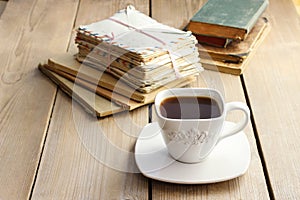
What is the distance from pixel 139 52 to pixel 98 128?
18 cm

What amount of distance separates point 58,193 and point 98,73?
357 mm

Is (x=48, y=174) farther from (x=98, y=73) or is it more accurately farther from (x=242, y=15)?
(x=242, y=15)

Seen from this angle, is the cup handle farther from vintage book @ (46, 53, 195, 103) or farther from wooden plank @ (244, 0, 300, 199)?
vintage book @ (46, 53, 195, 103)

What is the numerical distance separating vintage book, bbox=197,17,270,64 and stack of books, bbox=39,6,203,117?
0.07 meters

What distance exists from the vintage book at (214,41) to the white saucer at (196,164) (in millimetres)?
343

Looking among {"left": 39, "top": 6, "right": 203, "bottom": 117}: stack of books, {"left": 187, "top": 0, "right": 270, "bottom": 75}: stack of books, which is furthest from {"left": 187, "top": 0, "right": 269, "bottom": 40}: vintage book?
{"left": 39, "top": 6, "right": 203, "bottom": 117}: stack of books

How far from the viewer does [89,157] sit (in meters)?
0.93

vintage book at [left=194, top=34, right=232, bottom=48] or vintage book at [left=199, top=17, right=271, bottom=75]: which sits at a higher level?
vintage book at [left=194, top=34, right=232, bottom=48]

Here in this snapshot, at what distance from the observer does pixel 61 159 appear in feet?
3.02

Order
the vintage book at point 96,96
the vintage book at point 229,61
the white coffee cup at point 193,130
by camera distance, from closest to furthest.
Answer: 1. the white coffee cup at point 193,130
2. the vintage book at point 96,96
3. the vintage book at point 229,61

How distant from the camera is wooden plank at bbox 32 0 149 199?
85 cm

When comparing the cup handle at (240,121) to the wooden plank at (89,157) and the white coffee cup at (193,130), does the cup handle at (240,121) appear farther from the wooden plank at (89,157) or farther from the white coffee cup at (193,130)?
the wooden plank at (89,157)

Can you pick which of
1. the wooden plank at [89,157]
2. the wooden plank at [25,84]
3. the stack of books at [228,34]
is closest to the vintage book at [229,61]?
the stack of books at [228,34]

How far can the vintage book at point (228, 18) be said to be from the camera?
4.08ft
